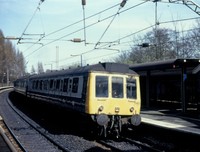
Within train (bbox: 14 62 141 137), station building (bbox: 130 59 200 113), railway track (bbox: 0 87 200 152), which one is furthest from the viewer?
station building (bbox: 130 59 200 113)

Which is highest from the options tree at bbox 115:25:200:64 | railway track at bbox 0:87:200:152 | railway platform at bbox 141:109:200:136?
tree at bbox 115:25:200:64

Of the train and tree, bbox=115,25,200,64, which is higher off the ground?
tree, bbox=115,25,200,64

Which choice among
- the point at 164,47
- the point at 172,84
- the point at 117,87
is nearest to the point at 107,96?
the point at 117,87

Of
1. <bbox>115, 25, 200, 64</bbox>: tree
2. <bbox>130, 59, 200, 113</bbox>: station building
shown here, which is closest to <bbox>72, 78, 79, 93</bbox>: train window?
<bbox>130, 59, 200, 113</bbox>: station building

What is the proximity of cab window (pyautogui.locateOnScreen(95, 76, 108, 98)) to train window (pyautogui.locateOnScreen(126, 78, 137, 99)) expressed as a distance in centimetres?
105

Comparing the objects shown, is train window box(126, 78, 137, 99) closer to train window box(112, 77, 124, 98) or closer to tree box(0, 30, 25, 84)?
train window box(112, 77, 124, 98)

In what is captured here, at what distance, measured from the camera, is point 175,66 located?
22266 millimetres

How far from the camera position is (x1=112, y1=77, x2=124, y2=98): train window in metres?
15.8

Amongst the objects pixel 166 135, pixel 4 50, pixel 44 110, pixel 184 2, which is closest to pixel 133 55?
pixel 44 110

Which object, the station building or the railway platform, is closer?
the railway platform

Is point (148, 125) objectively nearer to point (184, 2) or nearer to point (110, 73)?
point (110, 73)

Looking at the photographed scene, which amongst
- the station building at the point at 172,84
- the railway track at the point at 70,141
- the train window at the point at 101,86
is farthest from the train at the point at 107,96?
the station building at the point at 172,84

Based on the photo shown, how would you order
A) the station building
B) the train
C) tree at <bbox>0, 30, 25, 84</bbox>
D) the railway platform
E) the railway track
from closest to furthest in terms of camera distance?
1. the railway track
2. the railway platform
3. the train
4. the station building
5. tree at <bbox>0, 30, 25, 84</bbox>

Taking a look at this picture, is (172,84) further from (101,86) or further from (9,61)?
(9,61)
